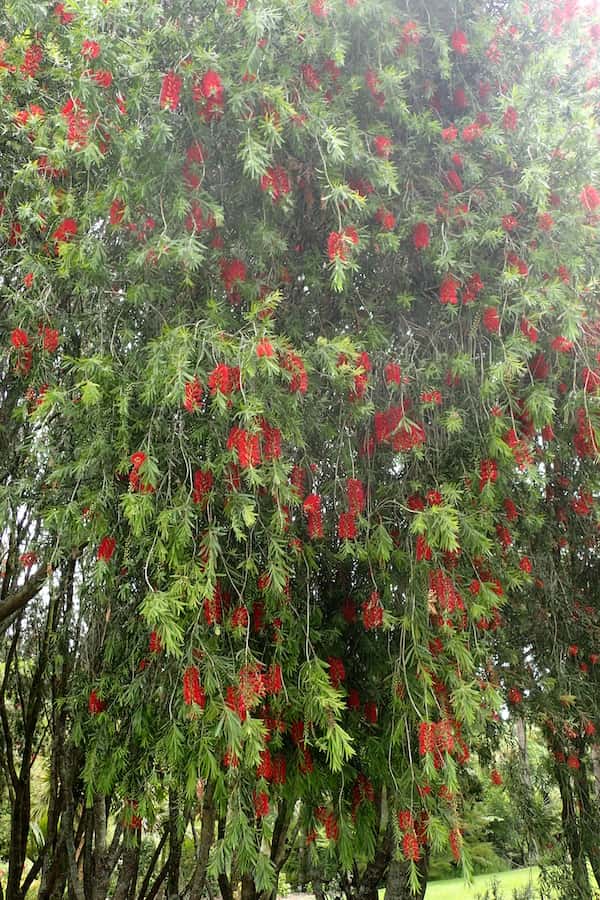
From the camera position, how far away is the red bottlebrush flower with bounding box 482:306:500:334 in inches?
88.1

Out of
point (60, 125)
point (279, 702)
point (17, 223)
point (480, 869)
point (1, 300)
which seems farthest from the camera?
point (480, 869)

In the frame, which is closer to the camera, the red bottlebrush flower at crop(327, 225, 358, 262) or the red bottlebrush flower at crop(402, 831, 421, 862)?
the red bottlebrush flower at crop(327, 225, 358, 262)

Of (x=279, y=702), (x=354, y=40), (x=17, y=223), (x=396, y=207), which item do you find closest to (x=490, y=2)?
(x=354, y=40)

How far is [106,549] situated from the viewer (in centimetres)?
200

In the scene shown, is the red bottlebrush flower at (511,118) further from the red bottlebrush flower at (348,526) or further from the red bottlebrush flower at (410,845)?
the red bottlebrush flower at (410,845)

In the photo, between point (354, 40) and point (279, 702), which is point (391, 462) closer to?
point (279, 702)

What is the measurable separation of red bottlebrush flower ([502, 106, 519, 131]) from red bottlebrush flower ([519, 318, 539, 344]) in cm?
63

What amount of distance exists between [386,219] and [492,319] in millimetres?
461

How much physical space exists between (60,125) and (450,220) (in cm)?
121

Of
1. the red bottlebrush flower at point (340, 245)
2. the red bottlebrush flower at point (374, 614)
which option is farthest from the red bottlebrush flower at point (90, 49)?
the red bottlebrush flower at point (374, 614)

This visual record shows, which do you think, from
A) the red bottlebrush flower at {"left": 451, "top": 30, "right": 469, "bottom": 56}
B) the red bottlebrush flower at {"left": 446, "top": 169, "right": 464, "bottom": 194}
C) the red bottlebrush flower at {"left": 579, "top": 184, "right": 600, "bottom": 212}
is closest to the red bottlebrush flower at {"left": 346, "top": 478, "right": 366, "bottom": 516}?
the red bottlebrush flower at {"left": 446, "top": 169, "right": 464, "bottom": 194}

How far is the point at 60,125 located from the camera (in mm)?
1891

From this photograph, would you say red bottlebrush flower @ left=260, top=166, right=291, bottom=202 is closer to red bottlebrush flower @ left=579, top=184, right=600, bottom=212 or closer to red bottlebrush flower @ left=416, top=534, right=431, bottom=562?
red bottlebrush flower @ left=579, top=184, right=600, bottom=212

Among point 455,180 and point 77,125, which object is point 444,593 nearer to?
point 455,180
